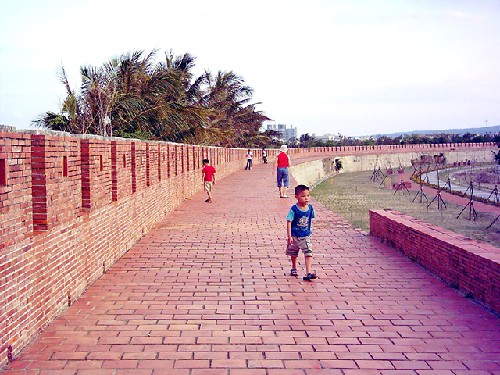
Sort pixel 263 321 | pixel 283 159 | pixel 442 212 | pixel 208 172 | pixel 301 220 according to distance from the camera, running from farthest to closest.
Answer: pixel 442 212
pixel 283 159
pixel 208 172
pixel 301 220
pixel 263 321

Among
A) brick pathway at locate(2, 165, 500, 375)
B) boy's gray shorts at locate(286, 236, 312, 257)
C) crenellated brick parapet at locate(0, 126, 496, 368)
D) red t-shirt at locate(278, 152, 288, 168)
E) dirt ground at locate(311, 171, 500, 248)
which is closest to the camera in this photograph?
brick pathway at locate(2, 165, 500, 375)

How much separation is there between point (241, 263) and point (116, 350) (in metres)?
3.25

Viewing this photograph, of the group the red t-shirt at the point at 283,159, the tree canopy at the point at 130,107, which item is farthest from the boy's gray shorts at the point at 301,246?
the tree canopy at the point at 130,107

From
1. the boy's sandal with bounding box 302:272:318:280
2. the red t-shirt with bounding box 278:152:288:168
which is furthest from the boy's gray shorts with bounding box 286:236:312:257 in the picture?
the red t-shirt with bounding box 278:152:288:168

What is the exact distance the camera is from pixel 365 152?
68.6 metres

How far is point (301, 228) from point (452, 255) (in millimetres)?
1618

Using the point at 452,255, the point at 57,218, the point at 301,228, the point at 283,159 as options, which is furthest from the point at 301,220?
the point at 283,159

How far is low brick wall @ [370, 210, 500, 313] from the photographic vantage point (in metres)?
5.39

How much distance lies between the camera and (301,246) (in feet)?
21.6

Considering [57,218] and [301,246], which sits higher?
[57,218]

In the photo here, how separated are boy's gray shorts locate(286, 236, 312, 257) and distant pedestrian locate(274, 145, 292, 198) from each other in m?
8.05

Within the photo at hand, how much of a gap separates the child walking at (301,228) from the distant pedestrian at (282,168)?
8.04 m

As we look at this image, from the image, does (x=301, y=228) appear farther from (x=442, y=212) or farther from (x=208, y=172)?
(x=442, y=212)

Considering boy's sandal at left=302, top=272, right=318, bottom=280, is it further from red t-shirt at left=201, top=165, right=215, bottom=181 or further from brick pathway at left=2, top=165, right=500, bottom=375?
red t-shirt at left=201, top=165, right=215, bottom=181
